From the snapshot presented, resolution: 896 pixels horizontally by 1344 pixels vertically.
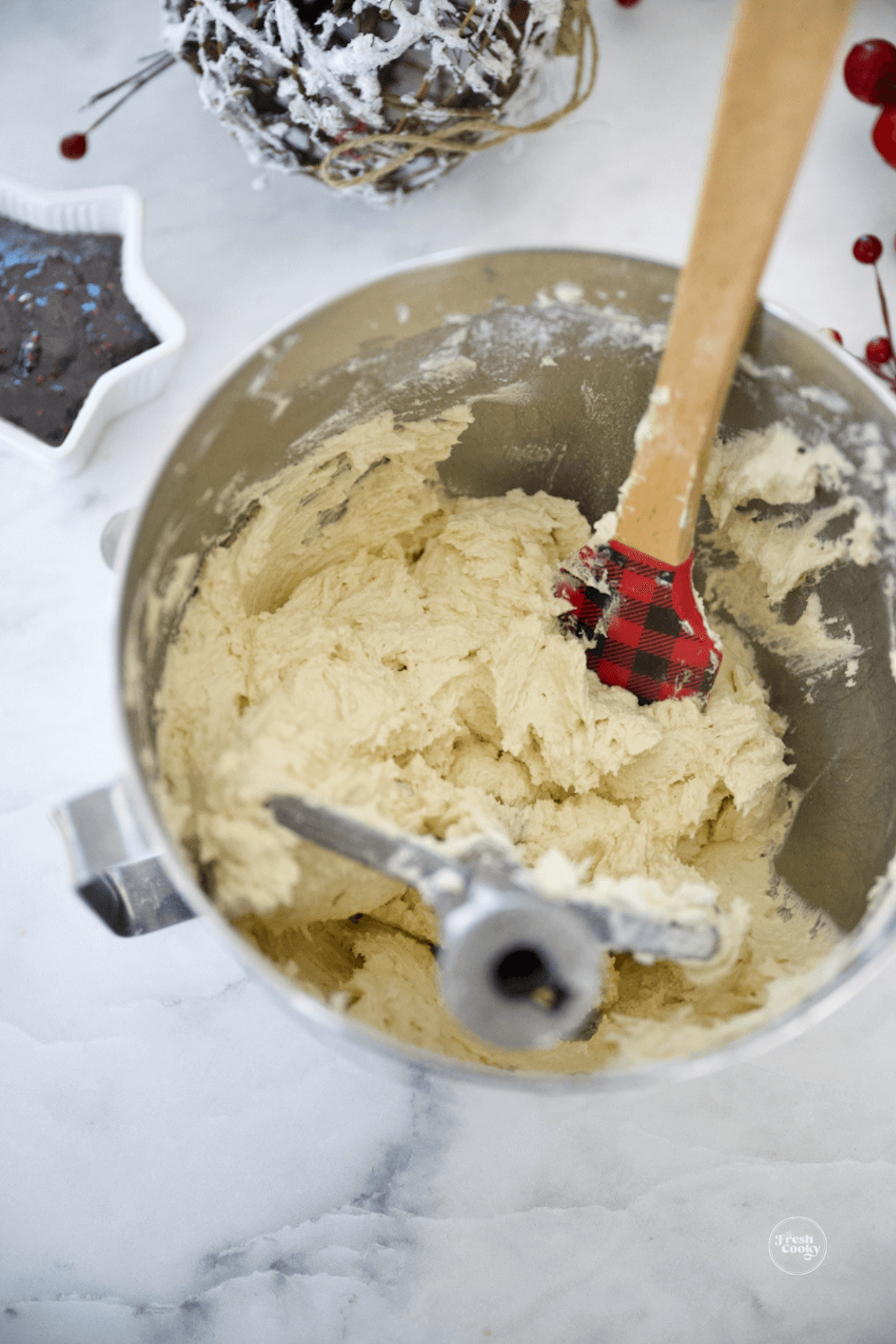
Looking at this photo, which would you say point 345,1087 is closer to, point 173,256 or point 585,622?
point 585,622

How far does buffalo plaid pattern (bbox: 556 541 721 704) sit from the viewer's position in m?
1.06

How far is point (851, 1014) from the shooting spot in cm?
123

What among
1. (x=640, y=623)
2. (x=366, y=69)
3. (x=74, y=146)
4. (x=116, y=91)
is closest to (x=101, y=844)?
(x=640, y=623)

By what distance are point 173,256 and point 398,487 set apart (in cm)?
54

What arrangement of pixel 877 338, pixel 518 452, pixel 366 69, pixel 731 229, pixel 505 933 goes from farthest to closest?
pixel 877 338 < pixel 518 452 < pixel 366 69 < pixel 505 933 < pixel 731 229

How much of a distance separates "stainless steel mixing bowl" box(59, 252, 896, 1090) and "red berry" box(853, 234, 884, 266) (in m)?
0.47

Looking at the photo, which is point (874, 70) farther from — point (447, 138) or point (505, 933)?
point (505, 933)

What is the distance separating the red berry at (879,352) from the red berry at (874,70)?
306 mm

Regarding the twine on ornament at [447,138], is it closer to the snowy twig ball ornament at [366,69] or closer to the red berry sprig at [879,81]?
the snowy twig ball ornament at [366,69]

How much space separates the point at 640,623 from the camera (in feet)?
3.63

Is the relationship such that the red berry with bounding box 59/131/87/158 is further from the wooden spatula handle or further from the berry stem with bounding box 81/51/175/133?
the wooden spatula handle

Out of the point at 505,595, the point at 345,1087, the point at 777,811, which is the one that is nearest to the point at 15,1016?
the point at 345,1087

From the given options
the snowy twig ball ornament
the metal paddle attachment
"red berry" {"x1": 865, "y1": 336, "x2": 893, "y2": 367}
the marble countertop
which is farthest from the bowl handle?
"red berry" {"x1": 865, "y1": 336, "x2": 893, "y2": 367}

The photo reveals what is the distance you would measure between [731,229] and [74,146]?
107 centimetres
